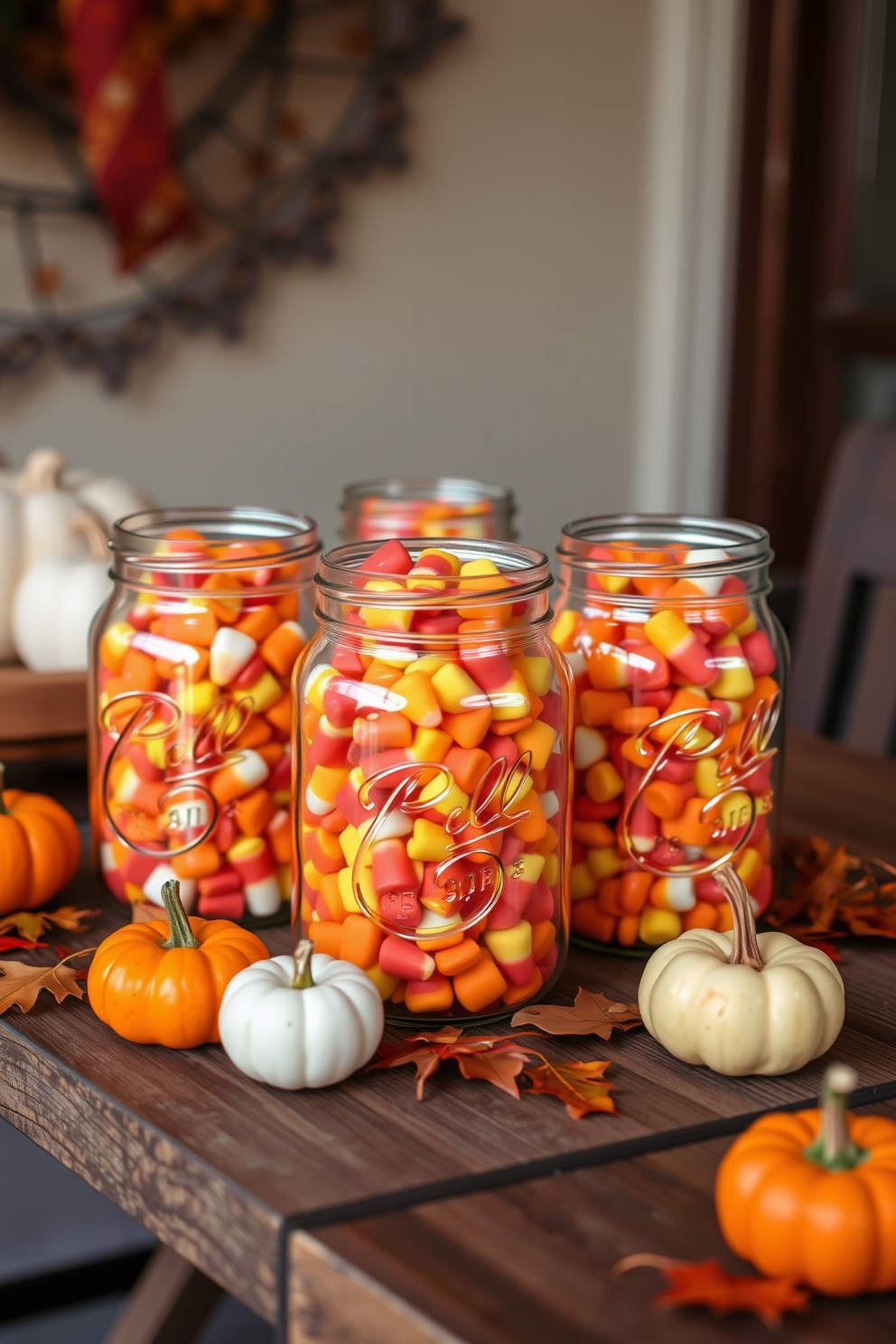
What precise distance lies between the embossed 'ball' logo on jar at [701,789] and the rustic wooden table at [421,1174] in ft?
0.29

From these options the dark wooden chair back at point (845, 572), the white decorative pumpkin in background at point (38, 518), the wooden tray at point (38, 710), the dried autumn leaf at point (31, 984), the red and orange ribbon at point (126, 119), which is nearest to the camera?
the dried autumn leaf at point (31, 984)

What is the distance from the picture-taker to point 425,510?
4.25 ft

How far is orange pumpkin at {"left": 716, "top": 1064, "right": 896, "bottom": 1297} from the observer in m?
0.56

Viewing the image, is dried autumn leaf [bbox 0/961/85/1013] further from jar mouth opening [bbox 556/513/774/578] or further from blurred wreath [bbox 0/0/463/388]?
blurred wreath [bbox 0/0/463/388]

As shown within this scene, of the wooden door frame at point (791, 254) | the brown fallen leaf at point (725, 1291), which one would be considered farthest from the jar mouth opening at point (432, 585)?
the wooden door frame at point (791, 254)

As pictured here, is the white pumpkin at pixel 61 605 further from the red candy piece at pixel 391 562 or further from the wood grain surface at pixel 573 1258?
the wood grain surface at pixel 573 1258

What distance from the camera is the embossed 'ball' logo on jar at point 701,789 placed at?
0.87 meters

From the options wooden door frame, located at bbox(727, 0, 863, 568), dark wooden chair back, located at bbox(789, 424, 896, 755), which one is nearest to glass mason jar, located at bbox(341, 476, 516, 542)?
dark wooden chair back, located at bbox(789, 424, 896, 755)

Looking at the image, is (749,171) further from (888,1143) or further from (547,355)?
(888,1143)

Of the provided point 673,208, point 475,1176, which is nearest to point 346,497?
point 475,1176

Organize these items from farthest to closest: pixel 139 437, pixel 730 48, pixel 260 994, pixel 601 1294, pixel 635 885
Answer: pixel 730 48
pixel 139 437
pixel 635 885
pixel 260 994
pixel 601 1294

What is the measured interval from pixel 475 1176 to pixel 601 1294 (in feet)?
0.34

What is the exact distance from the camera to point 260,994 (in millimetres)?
736

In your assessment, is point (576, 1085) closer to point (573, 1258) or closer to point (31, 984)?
point (573, 1258)
